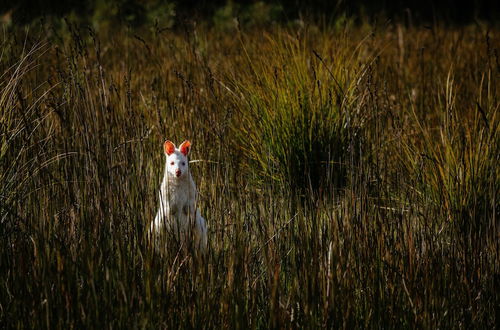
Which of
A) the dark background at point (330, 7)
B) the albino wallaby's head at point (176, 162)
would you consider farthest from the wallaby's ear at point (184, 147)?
the dark background at point (330, 7)

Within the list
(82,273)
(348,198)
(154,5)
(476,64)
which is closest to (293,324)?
(348,198)

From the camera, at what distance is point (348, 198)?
106 inches

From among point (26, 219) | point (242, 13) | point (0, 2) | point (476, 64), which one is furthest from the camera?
point (242, 13)

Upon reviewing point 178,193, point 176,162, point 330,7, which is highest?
point 330,7

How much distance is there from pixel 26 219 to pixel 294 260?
0.92m

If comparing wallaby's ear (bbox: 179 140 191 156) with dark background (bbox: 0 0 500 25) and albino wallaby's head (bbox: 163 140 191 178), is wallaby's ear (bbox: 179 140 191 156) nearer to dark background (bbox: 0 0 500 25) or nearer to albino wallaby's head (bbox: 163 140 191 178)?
albino wallaby's head (bbox: 163 140 191 178)

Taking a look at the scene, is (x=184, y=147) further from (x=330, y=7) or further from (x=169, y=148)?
(x=330, y=7)

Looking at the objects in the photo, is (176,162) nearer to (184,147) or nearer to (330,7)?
(184,147)

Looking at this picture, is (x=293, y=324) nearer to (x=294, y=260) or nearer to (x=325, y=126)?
(x=294, y=260)

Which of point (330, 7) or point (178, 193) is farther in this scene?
point (330, 7)

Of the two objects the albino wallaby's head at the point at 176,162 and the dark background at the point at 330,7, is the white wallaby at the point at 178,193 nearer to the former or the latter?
the albino wallaby's head at the point at 176,162

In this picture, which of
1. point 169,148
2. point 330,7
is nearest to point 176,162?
point 169,148

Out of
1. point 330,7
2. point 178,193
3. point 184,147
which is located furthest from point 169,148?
point 330,7

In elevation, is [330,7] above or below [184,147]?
above
